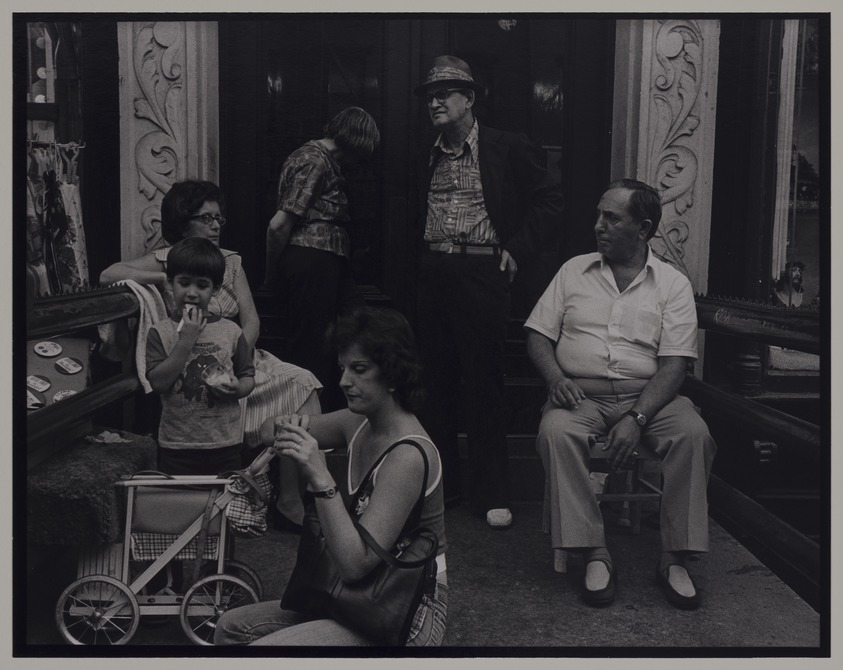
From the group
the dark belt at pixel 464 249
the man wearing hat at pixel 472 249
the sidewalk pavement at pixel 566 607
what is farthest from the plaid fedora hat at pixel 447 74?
the sidewalk pavement at pixel 566 607

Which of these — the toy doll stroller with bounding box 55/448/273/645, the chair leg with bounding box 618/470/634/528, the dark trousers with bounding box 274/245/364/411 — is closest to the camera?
the toy doll stroller with bounding box 55/448/273/645

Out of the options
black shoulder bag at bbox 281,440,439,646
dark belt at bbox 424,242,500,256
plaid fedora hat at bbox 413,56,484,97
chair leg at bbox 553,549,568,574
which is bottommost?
chair leg at bbox 553,549,568,574

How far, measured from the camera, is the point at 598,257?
3.84m

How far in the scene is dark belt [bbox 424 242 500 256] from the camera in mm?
3844

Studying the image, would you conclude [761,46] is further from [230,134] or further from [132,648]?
[132,648]

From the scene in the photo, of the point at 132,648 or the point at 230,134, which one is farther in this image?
the point at 230,134

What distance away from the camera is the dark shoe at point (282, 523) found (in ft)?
12.3

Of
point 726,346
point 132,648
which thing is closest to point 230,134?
point 132,648

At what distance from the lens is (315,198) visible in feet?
12.3

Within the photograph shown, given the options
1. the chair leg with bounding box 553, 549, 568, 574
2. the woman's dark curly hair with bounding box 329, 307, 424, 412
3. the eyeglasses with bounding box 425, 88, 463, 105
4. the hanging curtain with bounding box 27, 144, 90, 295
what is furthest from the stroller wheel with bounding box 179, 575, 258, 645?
the eyeglasses with bounding box 425, 88, 463, 105

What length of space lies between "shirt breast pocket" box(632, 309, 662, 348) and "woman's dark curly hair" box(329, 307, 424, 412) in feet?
3.94

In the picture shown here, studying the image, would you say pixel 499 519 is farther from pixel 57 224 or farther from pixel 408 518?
pixel 57 224

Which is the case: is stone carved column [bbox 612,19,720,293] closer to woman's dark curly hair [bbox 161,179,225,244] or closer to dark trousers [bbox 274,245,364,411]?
dark trousers [bbox 274,245,364,411]

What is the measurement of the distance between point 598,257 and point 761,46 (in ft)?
3.50
